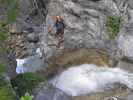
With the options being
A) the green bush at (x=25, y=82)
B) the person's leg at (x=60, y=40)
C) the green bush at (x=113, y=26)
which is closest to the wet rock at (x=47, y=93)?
the green bush at (x=25, y=82)

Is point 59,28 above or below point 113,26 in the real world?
below

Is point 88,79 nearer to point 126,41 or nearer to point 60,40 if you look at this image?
point 126,41

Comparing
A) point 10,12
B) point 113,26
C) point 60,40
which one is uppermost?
point 10,12

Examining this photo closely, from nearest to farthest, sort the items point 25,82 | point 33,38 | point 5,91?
point 5,91 < point 25,82 < point 33,38

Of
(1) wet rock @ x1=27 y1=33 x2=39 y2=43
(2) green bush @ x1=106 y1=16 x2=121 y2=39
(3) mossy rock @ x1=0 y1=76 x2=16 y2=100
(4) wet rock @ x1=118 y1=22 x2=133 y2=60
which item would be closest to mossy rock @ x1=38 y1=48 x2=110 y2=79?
(4) wet rock @ x1=118 y1=22 x2=133 y2=60

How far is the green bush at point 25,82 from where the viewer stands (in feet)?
28.9

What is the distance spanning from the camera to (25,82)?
898cm

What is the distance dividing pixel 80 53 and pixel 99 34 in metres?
1.07

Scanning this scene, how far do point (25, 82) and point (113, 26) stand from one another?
5556mm

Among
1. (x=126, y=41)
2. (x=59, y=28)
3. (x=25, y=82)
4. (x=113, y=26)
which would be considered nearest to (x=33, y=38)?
(x=59, y=28)

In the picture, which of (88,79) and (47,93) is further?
(88,79)

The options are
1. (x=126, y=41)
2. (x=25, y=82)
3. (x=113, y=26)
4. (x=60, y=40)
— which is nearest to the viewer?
(x=25, y=82)

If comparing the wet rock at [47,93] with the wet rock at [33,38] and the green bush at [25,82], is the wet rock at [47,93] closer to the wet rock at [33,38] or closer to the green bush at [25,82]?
the green bush at [25,82]

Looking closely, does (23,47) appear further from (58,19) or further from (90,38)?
(90,38)
